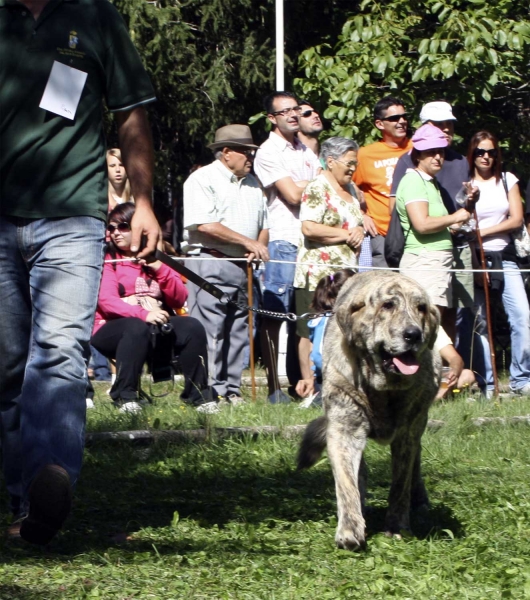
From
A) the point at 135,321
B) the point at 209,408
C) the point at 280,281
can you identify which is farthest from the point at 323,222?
the point at 209,408

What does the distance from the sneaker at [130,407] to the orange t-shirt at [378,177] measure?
2.72 m

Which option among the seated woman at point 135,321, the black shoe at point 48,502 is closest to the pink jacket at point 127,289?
the seated woman at point 135,321

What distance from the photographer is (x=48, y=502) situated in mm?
3877

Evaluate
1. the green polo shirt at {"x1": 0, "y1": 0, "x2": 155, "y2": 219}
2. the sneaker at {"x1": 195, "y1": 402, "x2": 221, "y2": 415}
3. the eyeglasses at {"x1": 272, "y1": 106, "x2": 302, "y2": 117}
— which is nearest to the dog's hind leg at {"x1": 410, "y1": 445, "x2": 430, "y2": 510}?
the green polo shirt at {"x1": 0, "y1": 0, "x2": 155, "y2": 219}

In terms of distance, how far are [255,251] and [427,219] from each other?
1.35m

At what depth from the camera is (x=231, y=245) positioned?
8.77 m

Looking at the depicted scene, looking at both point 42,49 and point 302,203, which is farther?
point 302,203

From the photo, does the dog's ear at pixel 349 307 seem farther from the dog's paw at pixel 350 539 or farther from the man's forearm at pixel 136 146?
the man's forearm at pixel 136 146

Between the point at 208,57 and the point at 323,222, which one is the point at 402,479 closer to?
the point at 323,222

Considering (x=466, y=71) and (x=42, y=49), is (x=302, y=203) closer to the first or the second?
(x=466, y=71)

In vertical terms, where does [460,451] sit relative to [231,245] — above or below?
below

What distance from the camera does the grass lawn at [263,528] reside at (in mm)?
3871

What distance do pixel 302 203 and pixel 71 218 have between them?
15.0 feet

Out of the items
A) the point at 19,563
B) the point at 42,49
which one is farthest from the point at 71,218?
the point at 19,563
